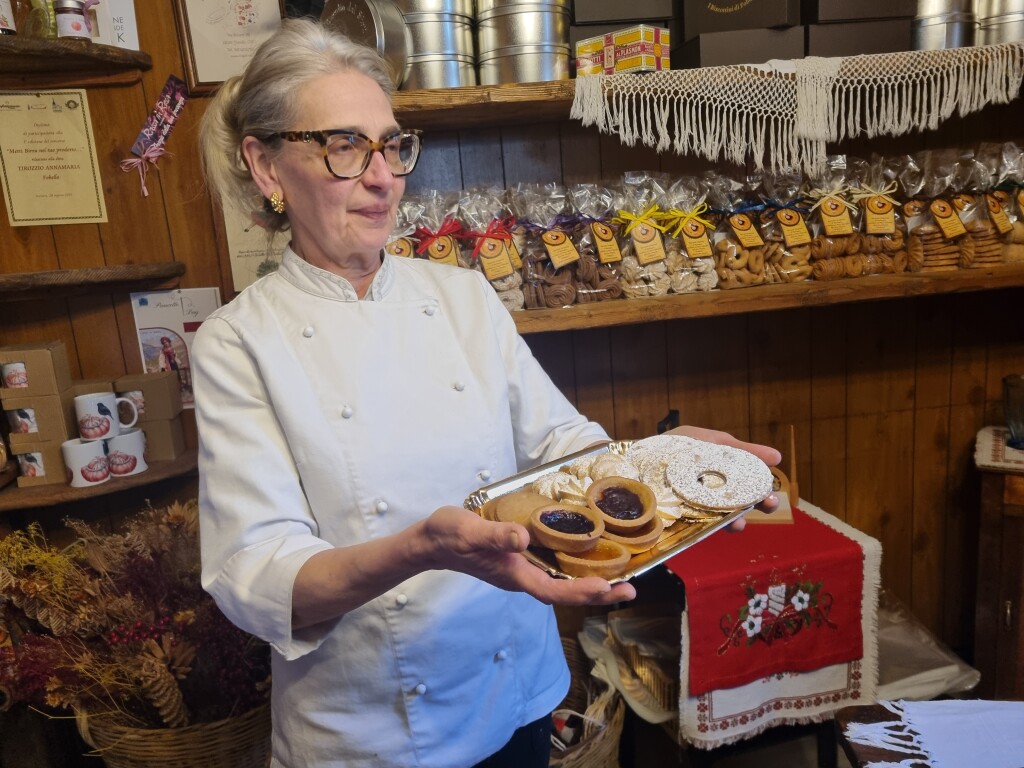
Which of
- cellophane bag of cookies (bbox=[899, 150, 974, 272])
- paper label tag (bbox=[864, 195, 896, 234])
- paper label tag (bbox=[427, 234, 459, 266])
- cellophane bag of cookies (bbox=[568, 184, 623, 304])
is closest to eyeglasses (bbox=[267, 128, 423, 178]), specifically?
paper label tag (bbox=[427, 234, 459, 266])

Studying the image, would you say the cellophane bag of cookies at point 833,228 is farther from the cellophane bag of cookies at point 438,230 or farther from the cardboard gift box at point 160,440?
the cardboard gift box at point 160,440

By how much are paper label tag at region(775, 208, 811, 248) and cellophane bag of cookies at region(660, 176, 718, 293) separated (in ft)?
0.52

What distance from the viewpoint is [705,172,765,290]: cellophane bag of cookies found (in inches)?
65.9

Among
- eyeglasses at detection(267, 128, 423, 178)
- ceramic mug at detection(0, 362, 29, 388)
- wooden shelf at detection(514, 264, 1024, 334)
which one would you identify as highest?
eyeglasses at detection(267, 128, 423, 178)

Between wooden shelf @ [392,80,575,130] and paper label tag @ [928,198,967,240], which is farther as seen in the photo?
paper label tag @ [928,198,967,240]

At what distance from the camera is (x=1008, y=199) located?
1.74m

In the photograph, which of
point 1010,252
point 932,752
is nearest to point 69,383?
point 932,752

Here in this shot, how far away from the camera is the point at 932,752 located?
3.18 feet

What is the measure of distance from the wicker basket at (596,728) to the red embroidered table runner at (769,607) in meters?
0.22

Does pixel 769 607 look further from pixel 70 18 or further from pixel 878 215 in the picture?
pixel 70 18

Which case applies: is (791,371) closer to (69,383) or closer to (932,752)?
(932,752)

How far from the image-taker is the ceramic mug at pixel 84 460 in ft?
5.37

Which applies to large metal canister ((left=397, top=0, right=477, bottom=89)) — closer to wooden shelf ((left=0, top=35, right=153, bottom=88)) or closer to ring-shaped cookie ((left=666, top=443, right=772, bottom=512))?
wooden shelf ((left=0, top=35, right=153, bottom=88))

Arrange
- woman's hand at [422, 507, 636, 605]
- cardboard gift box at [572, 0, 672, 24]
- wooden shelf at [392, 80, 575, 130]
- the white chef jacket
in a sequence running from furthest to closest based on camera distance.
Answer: cardboard gift box at [572, 0, 672, 24] < wooden shelf at [392, 80, 575, 130] < the white chef jacket < woman's hand at [422, 507, 636, 605]
